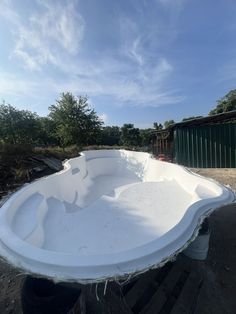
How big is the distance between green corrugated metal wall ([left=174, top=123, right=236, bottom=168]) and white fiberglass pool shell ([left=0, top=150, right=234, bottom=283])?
13.4ft

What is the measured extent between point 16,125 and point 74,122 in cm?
444

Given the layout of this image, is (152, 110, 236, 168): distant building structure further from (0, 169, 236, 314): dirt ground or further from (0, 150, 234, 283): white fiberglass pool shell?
(0, 169, 236, 314): dirt ground

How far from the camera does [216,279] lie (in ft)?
7.87

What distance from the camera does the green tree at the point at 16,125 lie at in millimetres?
9414

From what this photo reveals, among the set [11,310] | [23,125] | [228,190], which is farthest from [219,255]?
[23,125]

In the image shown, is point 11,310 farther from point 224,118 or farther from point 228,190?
point 224,118

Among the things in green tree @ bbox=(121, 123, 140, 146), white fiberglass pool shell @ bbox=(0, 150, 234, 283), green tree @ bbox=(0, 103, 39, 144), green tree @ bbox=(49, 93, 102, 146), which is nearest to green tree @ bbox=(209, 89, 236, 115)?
green tree @ bbox=(121, 123, 140, 146)

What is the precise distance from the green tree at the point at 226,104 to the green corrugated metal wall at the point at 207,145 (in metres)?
14.9

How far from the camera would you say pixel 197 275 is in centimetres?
239

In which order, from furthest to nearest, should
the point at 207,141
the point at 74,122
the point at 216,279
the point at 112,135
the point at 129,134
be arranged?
the point at 112,135, the point at 129,134, the point at 74,122, the point at 207,141, the point at 216,279

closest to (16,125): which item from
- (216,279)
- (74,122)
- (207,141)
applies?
(74,122)

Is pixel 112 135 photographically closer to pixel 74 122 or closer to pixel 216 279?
pixel 74 122

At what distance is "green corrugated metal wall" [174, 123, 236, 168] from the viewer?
7.75 metres

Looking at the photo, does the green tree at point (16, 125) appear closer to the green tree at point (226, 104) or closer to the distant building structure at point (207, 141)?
the distant building structure at point (207, 141)
